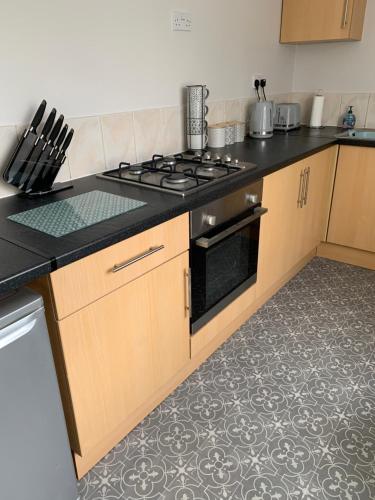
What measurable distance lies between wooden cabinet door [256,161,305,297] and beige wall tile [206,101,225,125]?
61 cm

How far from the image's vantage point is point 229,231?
5.39 ft

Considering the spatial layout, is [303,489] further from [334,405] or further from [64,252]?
[64,252]

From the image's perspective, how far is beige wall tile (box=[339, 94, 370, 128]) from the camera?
2840 millimetres

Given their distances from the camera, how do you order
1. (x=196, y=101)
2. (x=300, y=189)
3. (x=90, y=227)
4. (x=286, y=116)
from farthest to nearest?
1. (x=286, y=116)
2. (x=300, y=189)
3. (x=196, y=101)
4. (x=90, y=227)

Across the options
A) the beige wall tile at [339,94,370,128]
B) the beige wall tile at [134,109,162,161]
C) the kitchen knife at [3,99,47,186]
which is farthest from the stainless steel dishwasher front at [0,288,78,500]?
the beige wall tile at [339,94,370,128]

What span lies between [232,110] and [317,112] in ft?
2.63

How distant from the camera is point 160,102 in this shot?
6.56ft

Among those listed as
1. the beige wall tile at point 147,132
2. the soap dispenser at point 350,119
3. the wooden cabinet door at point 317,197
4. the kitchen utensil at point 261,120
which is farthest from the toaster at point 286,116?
the beige wall tile at point 147,132

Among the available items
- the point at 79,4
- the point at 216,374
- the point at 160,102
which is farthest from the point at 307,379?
the point at 79,4

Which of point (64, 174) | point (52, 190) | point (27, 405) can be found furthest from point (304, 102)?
point (27, 405)

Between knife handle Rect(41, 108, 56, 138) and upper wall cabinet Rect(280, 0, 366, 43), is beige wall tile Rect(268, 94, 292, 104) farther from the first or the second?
knife handle Rect(41, 108, 56, 138)

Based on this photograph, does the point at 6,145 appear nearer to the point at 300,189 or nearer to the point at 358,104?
the point at 300,189

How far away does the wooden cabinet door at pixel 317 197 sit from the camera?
238 centimetres

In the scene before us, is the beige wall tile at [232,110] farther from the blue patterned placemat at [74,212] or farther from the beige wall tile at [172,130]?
the blue patterned placemat at [74,212]
